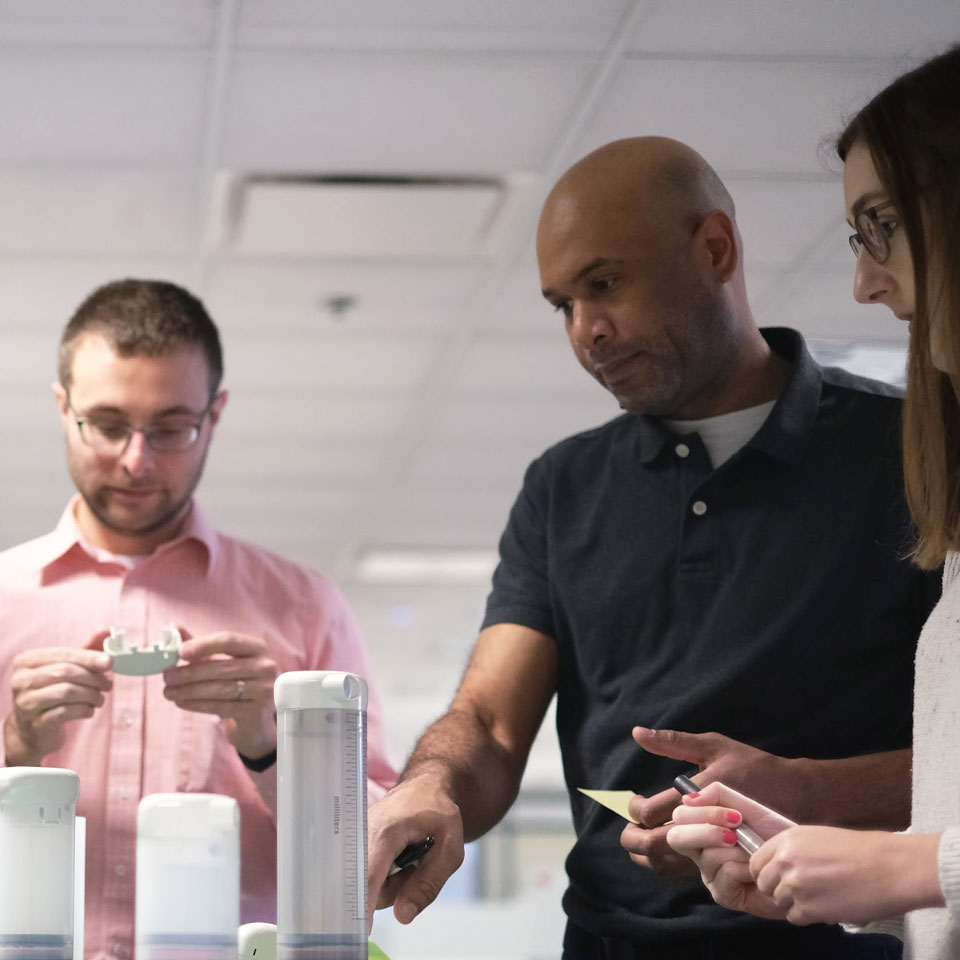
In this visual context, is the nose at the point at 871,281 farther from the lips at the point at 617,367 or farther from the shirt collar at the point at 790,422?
the lips at the point at 617,367

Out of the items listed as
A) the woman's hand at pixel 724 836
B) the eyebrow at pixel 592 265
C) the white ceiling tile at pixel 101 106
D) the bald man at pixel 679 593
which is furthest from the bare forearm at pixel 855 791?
the white ceiling tile at pixel 101 106

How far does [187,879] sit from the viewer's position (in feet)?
3.91

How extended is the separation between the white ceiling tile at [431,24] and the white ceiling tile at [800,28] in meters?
0.13

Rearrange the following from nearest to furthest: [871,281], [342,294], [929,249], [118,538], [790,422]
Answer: [929,249], [871,281], [790,422], [118,538], [342,294]

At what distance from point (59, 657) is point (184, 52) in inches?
64.3

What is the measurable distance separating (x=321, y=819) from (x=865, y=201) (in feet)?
2.62

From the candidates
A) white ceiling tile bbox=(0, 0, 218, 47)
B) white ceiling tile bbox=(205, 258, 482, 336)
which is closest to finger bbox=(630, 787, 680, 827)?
white ceiling tile bbox=(0, 0, 218, 47)

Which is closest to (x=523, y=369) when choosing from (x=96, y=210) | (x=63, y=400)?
(x=96, y=210)

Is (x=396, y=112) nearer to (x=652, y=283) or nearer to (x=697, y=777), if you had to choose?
(x=652, y=283)

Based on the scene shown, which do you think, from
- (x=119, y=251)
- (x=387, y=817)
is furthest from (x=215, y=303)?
(x=387, y=817)

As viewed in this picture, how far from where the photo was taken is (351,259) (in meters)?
4.18

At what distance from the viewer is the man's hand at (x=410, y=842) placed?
1.36m

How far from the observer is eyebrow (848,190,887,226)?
1.40 meters

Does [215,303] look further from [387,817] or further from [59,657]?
[387,817]
